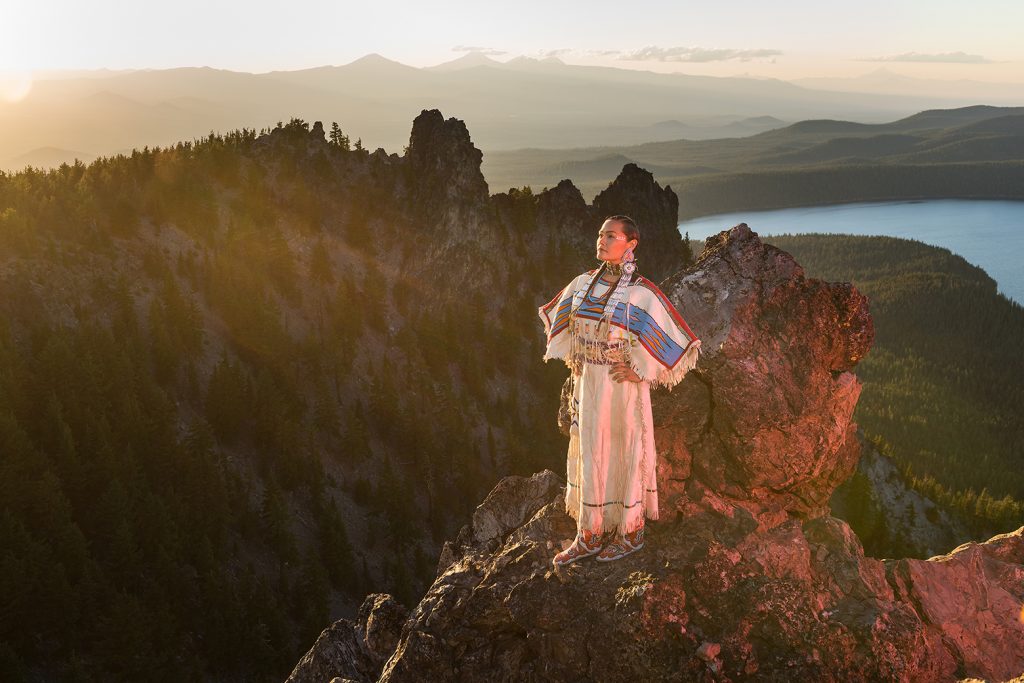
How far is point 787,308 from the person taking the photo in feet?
36.0

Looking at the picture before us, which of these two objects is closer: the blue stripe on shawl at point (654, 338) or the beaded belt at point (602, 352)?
the blue stripe on shawl at point (654, 338)

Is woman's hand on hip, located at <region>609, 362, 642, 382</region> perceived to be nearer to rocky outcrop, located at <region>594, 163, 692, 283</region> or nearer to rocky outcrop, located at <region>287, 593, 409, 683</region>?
rocky outcrop, located at <region>287, 593, 409, 683</region>

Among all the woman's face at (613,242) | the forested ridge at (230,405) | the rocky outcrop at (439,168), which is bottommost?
the forested ridge at (230,405)

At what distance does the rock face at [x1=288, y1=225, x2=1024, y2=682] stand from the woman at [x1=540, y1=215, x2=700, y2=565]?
26.1 inches

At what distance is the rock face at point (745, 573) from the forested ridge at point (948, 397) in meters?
60.3

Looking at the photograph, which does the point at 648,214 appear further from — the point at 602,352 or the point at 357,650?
the point at 602,352

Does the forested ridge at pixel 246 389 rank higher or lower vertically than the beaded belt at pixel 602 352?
lower

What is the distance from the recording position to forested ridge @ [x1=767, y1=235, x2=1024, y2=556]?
87.9 metres

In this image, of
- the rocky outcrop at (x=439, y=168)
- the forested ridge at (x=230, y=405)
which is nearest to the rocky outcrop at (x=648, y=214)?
the rocky outcrop at (x=439, y=168)

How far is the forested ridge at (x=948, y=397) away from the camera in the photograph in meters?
87.9

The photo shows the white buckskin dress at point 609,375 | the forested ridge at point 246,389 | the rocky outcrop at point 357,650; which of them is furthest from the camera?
the forested ridge at point 246,389

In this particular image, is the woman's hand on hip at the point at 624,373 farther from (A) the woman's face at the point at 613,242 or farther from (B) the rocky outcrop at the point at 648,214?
(B) the rocky outcrop at the point at 648,214

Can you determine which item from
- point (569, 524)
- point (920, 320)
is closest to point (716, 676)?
point (569, 524)

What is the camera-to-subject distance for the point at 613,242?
9883 millimetres
